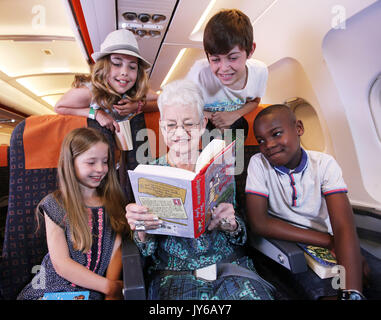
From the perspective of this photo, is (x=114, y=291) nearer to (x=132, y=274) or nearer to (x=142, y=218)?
(x=132, y=274)

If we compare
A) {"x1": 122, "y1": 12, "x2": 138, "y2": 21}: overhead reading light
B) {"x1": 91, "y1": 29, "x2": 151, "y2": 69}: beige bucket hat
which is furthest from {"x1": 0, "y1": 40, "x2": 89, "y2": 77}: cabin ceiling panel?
{"x1": 91, "y1": 29, "x2": 151, "y2": 69}: beige bucket hat

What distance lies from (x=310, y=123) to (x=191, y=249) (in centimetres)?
158

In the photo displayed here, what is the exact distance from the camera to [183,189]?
80 centimetres

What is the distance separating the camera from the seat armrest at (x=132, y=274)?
33.8 inches

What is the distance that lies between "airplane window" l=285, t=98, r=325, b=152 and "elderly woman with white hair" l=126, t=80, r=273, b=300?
4.15 ft

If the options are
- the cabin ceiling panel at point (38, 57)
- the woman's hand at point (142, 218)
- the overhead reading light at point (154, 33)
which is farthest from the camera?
the cabin ceiling panel at point (38, 57)

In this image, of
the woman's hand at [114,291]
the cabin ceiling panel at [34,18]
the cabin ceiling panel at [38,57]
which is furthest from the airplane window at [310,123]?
the cabin ceiling panel at [38,57]

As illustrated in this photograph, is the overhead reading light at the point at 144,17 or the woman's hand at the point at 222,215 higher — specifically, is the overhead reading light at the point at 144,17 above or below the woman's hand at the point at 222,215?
above

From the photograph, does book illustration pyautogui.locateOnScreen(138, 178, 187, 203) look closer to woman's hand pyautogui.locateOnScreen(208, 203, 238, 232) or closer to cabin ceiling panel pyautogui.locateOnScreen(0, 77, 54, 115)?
woman's hand pyautogui.locateOnScreen(208, 203, 238, 232)

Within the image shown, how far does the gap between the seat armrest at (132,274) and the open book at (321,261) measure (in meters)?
0.78

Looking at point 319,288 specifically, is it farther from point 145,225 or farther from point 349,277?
point 145,225

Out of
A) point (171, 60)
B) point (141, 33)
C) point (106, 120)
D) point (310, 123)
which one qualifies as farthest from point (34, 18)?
point (310, 123)

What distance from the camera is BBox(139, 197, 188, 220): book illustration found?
85 centimetres

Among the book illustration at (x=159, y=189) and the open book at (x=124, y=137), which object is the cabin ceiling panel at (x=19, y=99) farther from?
the book illustration at (x=159, y=189)
